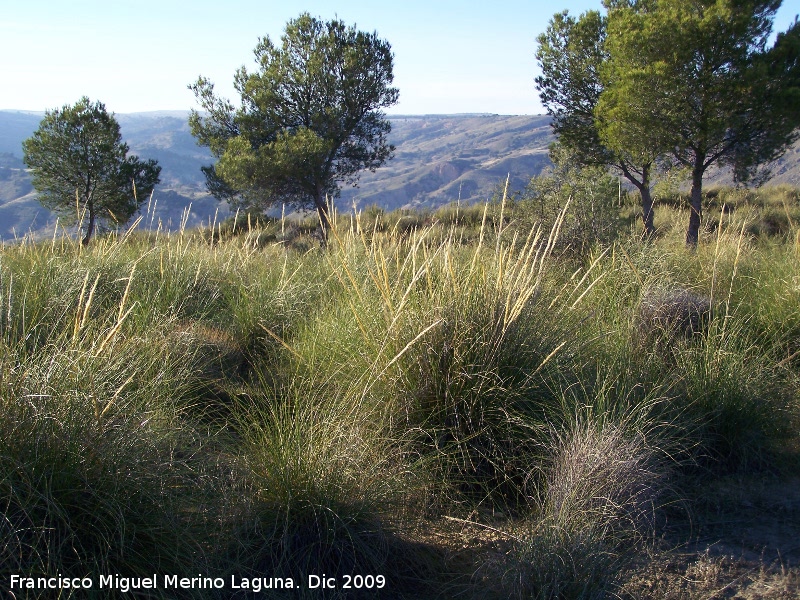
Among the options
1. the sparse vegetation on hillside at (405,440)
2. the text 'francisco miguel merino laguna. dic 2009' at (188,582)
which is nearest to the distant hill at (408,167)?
the sparse vegetation on hillside at (405,440)

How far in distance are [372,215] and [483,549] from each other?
19.9m

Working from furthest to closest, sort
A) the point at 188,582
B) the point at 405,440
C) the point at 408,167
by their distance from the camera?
the point at 408,167
the point at 405,440
the point at 188,582

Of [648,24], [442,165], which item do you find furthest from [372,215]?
[442,165]

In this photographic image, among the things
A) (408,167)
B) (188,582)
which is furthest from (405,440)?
(408,167)

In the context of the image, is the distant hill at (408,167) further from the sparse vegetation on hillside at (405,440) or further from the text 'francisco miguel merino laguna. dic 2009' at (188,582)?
the text 'francisco miguel merino laguna. dic 2009' at (188,582)

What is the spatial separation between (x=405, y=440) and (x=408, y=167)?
318 ft

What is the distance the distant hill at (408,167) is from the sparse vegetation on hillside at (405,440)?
4303 millimetres

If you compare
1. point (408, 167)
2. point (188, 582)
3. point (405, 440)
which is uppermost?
point (408, 167)

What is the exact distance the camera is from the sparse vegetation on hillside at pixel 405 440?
2650 mm

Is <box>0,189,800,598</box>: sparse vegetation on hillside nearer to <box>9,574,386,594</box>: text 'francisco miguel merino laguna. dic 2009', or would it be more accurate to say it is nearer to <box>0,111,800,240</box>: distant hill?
<box>9,574,386,594</box>: text 'francisco miguel merino laguna. dic 2009'

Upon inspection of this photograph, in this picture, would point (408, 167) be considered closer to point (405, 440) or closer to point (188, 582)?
point (405, 440)

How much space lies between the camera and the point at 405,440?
3.56 metres

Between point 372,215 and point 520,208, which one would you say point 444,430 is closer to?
point 520,208

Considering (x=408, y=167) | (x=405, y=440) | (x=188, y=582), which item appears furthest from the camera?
(x=408, y=167)
